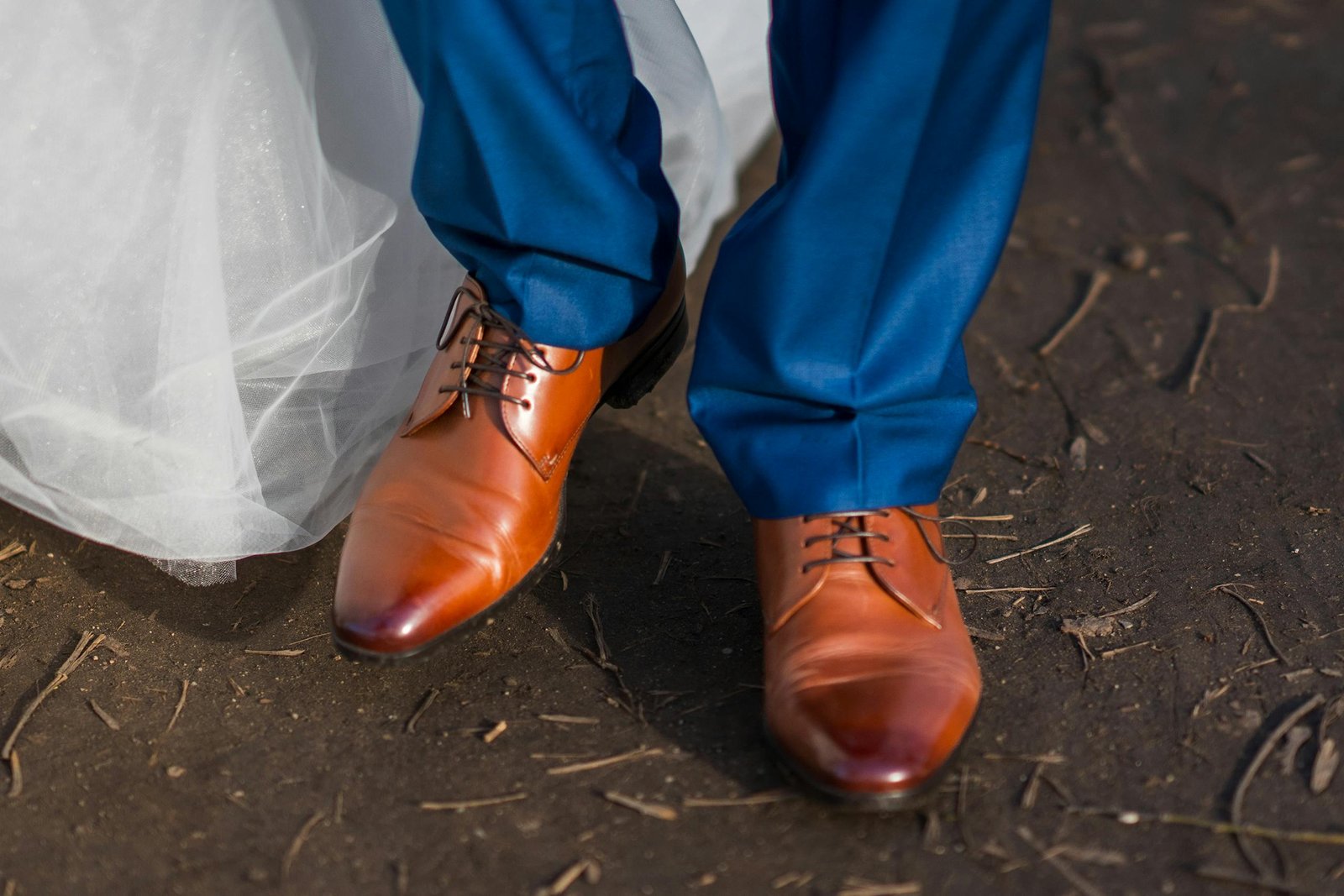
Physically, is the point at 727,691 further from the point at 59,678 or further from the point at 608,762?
the point at 59,678

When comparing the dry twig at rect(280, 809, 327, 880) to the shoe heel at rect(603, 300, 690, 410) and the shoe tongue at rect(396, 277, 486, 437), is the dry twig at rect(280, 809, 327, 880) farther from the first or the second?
the shoe heel at rect(603, 300, 690, 410)

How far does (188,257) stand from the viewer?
1.21 metres

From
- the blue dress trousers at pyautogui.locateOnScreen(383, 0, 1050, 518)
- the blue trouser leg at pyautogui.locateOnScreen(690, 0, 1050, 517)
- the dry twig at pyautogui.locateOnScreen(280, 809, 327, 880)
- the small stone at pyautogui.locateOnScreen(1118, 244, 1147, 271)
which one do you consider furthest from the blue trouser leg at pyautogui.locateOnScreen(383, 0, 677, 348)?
the small stone at pyautogui.locateOnScreen(1118, 244, 1147, 271)

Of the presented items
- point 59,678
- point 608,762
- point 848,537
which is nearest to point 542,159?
point 848,537

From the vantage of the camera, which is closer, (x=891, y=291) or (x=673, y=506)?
(x=891, y=291)

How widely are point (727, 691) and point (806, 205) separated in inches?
19.0

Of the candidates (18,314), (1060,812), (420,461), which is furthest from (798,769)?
(18,314)

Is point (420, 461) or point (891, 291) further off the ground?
point (891, 291)

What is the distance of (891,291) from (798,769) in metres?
0.43

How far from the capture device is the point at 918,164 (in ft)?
3.40

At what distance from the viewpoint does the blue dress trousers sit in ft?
3.29

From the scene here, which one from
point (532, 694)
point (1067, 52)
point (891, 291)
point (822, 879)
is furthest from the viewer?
point (1067, 52)

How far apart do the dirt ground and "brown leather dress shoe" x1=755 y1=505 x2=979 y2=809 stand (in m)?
0.05

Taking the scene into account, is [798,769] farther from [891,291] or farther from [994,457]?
[994,457]
